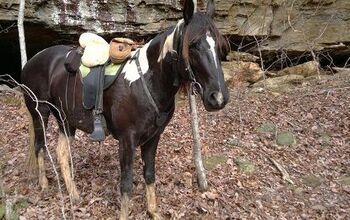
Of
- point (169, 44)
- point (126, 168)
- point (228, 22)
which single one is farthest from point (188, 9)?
point (228, 22)

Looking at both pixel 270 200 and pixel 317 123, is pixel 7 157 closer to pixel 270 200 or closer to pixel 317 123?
pixel 270 200

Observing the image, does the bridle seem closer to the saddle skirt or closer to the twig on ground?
the saddle skirt

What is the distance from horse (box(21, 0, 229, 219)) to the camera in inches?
133

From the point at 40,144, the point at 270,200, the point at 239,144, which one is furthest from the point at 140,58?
the point at 239,144

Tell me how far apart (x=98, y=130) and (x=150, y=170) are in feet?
2.92

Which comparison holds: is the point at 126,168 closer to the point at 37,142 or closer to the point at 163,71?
the point at 163,71

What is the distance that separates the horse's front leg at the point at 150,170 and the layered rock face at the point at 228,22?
5811 millimetres

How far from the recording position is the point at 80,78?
454 cm

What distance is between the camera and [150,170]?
466 centimetres

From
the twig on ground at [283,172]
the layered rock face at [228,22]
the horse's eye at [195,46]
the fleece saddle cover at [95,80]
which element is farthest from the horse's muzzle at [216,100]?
the layered rock face at [228,22]

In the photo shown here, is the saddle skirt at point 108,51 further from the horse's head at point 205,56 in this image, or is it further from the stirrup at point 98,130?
the horse's head at point 205,56

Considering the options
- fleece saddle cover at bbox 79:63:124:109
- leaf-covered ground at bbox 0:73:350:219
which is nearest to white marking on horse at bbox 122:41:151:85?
fleece saddle cover at bbox 79:63:124:109

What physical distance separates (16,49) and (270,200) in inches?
381

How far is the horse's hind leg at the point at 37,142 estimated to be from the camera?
523cm
